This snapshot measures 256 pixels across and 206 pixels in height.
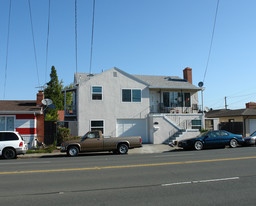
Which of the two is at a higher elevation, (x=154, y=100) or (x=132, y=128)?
(x=154, y=100)

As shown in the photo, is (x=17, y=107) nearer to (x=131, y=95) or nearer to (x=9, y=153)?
(x=9, y=153)

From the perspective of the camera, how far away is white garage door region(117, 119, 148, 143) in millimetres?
23688

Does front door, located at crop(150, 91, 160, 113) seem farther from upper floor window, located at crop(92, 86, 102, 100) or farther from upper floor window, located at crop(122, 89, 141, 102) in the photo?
upper floor window, located at crop(92, 86, 102, 100)

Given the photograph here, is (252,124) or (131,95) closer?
(131,95)

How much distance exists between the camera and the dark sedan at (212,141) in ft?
60.5

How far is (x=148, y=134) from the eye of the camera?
79.0 ft

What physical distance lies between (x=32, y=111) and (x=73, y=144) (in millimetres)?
6015

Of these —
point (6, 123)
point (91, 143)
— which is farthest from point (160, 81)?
point (6, 123)

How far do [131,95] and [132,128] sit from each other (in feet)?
10.5

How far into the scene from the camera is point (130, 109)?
2388cm

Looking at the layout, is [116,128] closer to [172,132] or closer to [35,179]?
[172,132]

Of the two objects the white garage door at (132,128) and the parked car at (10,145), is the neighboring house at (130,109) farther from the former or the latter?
the parked car at (10,145)

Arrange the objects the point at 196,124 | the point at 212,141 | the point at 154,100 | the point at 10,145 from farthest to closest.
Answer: the point at 154,100
the point at 196,124
the point at 212,141
the point at 10,145

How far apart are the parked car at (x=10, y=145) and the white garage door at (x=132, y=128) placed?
1010cm
